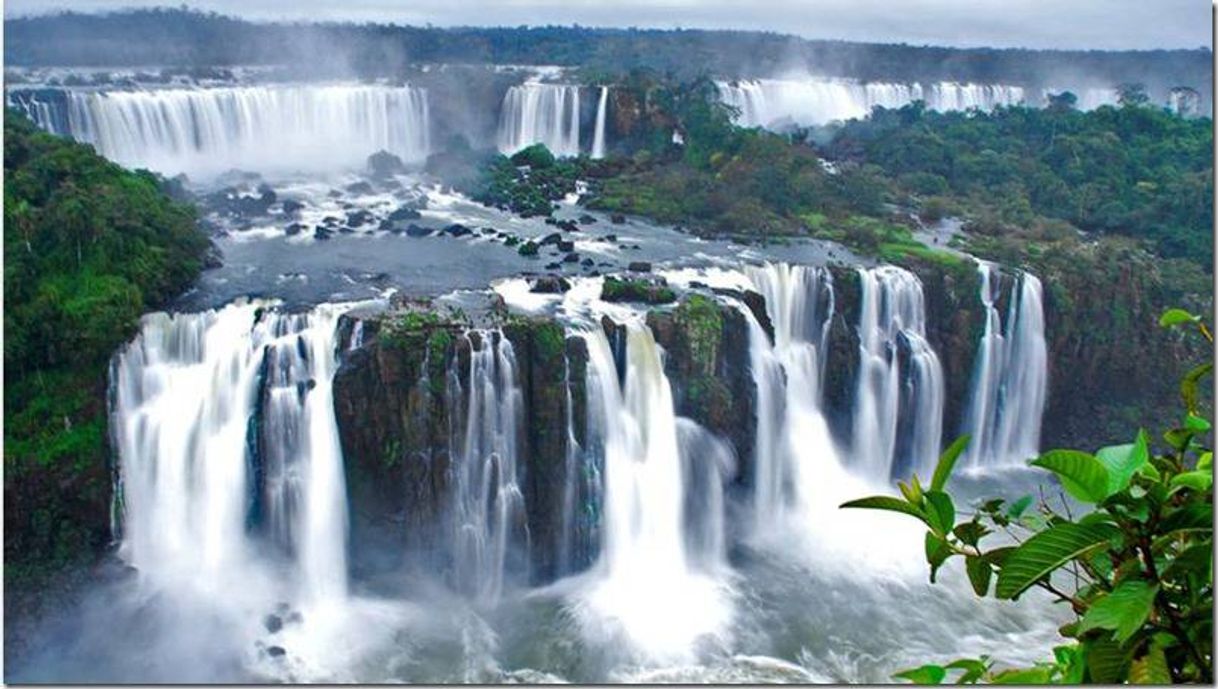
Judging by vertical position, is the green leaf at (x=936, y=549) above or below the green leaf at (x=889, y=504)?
below

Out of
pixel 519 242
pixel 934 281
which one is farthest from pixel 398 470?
pixel 934 281

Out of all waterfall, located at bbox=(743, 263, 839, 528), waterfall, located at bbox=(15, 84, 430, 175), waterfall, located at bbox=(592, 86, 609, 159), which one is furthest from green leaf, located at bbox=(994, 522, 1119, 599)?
waterfall, located at bbox=(592, 86, 609, 159)

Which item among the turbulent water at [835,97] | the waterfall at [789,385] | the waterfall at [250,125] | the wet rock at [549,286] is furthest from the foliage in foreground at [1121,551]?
the turbulent water at [835,97]

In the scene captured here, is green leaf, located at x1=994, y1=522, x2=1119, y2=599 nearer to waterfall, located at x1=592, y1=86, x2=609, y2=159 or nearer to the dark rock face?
the dark rock face

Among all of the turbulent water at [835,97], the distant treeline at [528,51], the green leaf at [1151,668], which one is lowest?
the green leaf at [1151,668]

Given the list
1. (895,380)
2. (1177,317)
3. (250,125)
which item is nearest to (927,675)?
(1177,317)

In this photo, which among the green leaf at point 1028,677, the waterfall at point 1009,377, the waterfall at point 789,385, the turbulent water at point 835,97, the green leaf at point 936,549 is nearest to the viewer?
the green leaf at point 936,549

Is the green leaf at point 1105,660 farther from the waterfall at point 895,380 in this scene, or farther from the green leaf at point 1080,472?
the waterfall at point 895,380

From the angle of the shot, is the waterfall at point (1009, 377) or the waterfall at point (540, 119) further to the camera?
the waterfall at point (540, 119)
